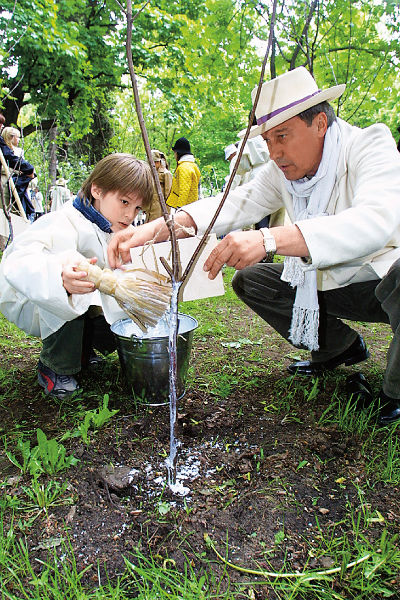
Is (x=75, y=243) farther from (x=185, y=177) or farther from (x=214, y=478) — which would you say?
(x=185, y=177)

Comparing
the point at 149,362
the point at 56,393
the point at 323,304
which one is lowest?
the point at 56,393

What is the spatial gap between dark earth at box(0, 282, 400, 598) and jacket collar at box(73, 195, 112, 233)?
0.89 meters

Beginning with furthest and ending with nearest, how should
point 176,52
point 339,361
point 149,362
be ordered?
1. point 176,52
2. point 339,361
3. point 149,362

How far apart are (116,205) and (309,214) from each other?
3.32 ft

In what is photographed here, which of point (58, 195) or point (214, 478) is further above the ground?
point (58, 195)

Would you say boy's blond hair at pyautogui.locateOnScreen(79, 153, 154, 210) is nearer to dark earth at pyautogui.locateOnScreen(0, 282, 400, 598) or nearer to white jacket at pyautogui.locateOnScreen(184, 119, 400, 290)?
white jacket at pyautogui.locateOnScreen(184, 119, 400, 290)

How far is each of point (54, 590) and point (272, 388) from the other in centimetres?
148

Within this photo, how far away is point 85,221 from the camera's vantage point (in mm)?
2072

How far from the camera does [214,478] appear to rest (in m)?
1.53

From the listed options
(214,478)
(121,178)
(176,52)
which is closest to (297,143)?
(121,178)

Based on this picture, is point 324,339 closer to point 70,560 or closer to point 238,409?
point 238,409

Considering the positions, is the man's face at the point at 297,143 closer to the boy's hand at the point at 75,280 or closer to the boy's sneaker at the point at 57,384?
the boy's hand at the point at 75,280

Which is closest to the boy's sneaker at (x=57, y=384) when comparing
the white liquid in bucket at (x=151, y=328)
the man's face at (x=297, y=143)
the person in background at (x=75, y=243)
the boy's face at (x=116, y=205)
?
the person in background at (x=75, y=243)

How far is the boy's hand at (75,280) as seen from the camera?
1.51 meters
